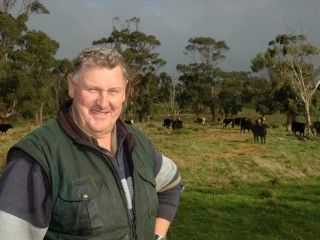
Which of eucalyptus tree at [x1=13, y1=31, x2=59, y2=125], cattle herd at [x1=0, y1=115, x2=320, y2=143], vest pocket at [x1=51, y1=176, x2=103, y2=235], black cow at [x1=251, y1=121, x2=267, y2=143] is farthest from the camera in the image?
eucalyptus tree at [x1=13, y1=31, x2=59, y2=125]

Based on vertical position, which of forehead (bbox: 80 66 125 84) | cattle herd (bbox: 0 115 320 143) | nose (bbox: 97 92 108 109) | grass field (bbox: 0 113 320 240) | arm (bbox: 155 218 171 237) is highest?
forehead (bbox: 80 66 125 84)

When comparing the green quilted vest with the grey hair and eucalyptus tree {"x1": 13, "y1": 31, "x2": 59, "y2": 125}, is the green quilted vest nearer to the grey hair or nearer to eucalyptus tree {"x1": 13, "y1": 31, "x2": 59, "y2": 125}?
the grey hair

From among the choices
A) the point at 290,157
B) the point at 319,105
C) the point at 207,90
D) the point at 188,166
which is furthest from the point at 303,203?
the point at 207,90

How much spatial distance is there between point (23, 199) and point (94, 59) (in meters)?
0.84

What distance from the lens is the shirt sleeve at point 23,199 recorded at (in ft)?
5.90

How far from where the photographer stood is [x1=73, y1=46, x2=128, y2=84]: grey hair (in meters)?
2.23

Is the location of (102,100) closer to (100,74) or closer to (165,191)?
(100,74)

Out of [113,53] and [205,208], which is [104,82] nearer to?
[113,53]

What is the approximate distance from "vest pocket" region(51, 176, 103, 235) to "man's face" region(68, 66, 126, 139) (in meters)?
0.40

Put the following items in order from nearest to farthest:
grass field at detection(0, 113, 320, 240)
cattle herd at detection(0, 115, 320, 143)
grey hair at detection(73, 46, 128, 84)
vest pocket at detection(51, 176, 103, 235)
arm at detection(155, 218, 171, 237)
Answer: vest pocket at detection(51, 176, 103, 235)
grey hair at detection(73, 46, 128, 84)
arm at detection(155, 218, 171, 237)
grass field at detection(0, 113, 320, 240)
cattle herd at detection(0, 115, 320, 143)

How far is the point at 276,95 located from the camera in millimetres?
40156

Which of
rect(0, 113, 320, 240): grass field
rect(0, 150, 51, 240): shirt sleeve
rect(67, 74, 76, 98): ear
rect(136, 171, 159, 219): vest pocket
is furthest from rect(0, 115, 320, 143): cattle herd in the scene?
rect(0, 150, 51, 240): shirt sleeve

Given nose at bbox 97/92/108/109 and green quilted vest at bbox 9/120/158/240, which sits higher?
nose at bbox 97/92/108/109

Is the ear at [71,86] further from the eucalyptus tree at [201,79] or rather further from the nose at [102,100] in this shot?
the eucalyptus tree at [201,79]
